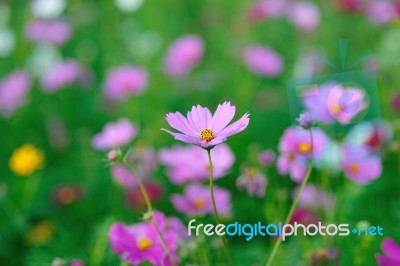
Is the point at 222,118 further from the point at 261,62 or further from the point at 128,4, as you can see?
the point at 128,4

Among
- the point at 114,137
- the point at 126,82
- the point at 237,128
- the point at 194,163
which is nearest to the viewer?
the point at 237,128

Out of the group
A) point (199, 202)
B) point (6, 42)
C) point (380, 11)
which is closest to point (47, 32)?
point (6, 42)

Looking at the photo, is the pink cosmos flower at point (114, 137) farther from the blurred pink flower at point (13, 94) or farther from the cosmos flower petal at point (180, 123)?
the blurred pink flower at point (13, 94)

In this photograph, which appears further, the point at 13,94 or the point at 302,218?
the point at 13,94

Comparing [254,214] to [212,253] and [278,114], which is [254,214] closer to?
[212,253]

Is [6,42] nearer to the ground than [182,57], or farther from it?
farther from it

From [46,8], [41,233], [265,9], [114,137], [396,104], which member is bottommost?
[41,233]

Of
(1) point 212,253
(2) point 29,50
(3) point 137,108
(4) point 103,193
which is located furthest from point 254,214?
(2) point 29,50
